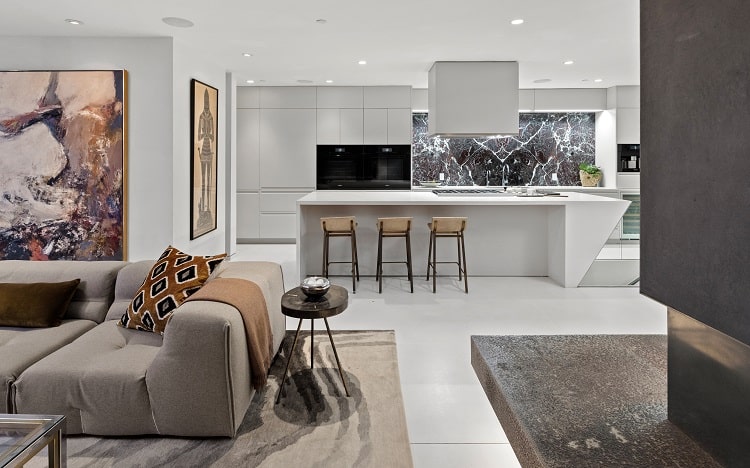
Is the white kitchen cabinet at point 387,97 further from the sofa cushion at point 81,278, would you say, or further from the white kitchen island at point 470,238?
the sofa cushion at point 81,278

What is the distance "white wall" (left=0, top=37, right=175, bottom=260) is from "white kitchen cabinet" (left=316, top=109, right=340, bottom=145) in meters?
3.34

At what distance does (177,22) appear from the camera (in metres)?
4.58

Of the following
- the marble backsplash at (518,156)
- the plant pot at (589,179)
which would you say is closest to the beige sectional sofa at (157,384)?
the marble backsplash at (518,156)

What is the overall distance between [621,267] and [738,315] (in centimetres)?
538

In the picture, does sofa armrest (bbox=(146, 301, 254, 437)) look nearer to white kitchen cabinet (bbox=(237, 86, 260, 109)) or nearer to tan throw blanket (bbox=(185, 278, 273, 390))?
tan throw blanket (bbox=(185, 278, 273, 390))

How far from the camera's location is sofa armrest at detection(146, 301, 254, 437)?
2.21m

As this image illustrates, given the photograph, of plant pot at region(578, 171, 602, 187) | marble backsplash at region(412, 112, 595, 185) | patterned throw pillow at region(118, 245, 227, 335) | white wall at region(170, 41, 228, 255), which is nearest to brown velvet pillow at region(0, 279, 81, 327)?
patterned throw pillow at region(118, 245, 227, 335)

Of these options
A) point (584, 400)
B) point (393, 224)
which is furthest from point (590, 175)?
point (584, 400)

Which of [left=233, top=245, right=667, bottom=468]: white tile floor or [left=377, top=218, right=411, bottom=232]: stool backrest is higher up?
[left=377, top=218, right=411, bottom=232]: stool backrest

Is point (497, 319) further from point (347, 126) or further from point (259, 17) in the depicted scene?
point (347, 126)

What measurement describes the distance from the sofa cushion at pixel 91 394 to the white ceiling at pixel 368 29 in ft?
9.94

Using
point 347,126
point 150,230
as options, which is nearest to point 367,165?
point 347,126

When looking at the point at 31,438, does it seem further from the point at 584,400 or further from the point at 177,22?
the point at 177,22

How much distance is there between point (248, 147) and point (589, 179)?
5657 mm
